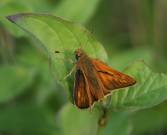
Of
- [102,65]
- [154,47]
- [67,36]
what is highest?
[67,36]

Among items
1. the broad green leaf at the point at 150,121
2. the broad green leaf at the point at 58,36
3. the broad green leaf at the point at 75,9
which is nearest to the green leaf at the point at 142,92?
the broad green leaf at the point at 58,36

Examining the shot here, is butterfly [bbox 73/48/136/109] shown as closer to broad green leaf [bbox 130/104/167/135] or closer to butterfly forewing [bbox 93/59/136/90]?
butterfly forewing [bbox 93/59/136/90]

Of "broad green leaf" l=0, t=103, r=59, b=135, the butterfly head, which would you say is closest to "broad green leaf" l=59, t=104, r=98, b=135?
"broad green leaf" l=0, t=103, r=59, b=135

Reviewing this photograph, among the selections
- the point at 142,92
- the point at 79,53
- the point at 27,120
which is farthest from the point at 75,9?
the point at 142,92

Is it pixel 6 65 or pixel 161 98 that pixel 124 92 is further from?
pixel 6 65

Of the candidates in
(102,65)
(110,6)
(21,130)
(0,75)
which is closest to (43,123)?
(21,130)

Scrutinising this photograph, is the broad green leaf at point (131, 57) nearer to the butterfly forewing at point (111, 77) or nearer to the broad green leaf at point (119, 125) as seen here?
the broad green leaf at point (119, 125)

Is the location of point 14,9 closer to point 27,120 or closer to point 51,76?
point 51,76
